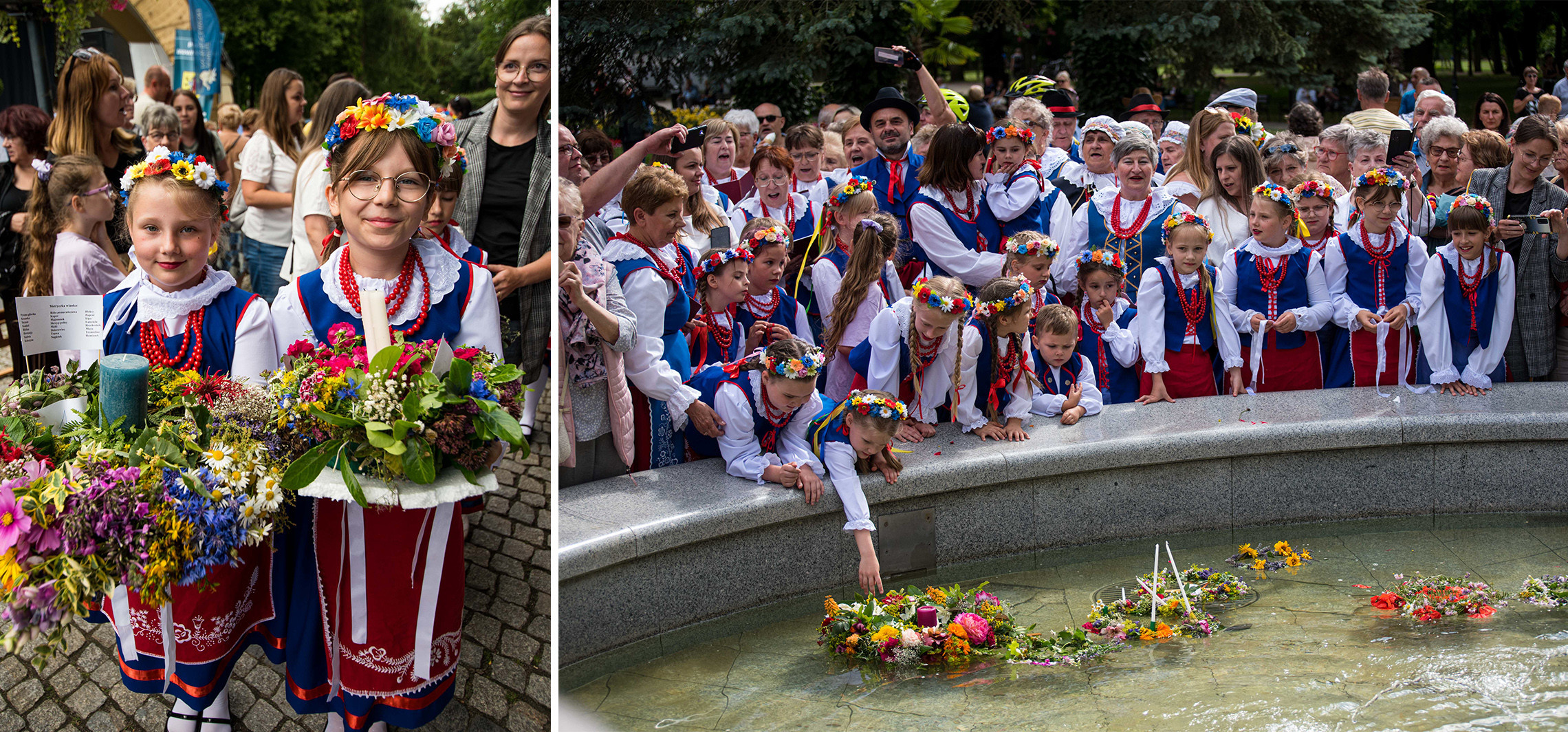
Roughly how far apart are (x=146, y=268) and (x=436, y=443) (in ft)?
3.99

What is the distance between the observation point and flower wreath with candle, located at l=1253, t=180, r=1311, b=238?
593 centimetres

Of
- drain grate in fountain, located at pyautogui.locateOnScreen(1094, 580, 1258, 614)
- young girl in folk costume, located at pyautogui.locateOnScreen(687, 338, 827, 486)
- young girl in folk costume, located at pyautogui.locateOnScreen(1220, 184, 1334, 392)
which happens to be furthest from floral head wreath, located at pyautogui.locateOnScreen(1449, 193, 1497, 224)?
young girl in folk costume, located at pyautogui.locateOnScreen(687, 338, 827, 486)

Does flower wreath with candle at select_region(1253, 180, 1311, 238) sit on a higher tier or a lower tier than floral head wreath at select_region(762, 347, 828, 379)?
higher

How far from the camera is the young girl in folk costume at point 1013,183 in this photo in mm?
6270

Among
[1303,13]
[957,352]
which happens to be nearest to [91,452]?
[957,352]

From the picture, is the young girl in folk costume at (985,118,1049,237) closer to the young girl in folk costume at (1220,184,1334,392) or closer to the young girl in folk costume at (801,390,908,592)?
the young girl in folk costume at (1220,184,1334,392)

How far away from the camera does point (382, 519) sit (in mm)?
3510

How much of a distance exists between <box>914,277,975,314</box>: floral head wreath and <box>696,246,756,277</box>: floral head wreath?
2.28 ft

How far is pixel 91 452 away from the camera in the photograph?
302 cm

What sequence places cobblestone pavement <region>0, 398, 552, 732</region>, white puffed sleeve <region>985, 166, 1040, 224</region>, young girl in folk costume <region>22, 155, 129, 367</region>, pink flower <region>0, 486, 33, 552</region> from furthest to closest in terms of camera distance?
white puffed sleeve <region>985, 166, 1040, 224</region>, young girl in folk costume <region>22, 155, 129, 367</region>, cobblestone pavement <region>0, 398, 552, 732</region>, pink flower <region>0, 486, 33, 552</region>

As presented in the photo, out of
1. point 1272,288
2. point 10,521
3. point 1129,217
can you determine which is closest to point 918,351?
point 1129,217

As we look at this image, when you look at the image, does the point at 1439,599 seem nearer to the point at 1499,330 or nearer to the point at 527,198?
the point at 1499,330

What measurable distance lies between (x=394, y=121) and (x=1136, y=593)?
302 centimetres

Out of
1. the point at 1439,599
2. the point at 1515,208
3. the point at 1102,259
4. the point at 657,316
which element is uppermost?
the point at 1515,208
